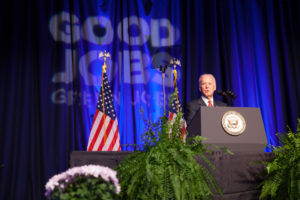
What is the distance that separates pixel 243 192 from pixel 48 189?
1.20m

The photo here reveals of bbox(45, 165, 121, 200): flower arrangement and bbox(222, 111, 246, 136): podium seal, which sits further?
bbox(222, 111, 246, 136): podium seal

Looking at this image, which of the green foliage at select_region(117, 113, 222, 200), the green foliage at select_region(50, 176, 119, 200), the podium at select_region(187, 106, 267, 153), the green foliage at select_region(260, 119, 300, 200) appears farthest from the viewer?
the podium at select_region(187, 106, 267, 153)

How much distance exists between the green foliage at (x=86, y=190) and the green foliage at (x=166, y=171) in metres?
0.23

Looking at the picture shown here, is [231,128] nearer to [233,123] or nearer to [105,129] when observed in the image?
[233,123]

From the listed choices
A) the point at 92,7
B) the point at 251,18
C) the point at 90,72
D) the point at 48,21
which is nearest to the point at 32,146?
the point at 90,72

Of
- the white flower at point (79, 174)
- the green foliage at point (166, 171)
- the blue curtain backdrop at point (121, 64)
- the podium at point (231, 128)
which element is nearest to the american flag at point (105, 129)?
the blue curtain backdrop at point (121, 64)

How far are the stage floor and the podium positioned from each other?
20 centimetres

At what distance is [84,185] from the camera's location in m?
1.31

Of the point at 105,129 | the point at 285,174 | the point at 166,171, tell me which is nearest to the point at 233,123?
the point at 285,174

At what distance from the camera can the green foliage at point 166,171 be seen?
155cm

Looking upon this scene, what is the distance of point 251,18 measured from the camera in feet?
17.7

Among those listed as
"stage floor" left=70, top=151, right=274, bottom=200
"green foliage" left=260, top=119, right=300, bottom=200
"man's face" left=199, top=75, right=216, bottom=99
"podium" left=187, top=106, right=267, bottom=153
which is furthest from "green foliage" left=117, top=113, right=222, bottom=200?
"man's face" left=199, top=75, right=216, bottom=99

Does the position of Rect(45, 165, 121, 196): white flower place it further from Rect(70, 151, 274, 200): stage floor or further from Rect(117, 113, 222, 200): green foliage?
Rect(70, 151, 274, 200): stage floor

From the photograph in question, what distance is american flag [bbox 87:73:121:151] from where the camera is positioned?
13.7 ft
